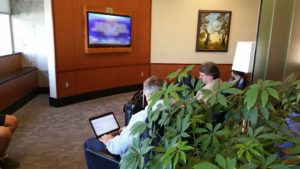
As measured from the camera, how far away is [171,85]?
1006 mm

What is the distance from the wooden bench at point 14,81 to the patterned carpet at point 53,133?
0.27 metres

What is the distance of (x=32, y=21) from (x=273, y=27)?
5328 millimetres

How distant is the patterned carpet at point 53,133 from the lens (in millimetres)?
3074

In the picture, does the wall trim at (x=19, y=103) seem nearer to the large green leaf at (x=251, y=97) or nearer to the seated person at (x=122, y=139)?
the seated person at (x=122, y=139)

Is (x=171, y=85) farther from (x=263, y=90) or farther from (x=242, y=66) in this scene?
(x=242, y=66)

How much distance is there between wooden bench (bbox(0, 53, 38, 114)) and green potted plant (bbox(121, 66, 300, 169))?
4.31 metres

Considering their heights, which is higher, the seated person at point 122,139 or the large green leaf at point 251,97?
the large green leaf at point 251,97

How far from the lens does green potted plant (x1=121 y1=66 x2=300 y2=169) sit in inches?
32.5

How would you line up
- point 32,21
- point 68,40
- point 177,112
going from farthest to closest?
point 32,21
point 68,40
point 177,112

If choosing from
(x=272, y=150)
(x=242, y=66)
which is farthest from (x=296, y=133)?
(x=242, y=66)

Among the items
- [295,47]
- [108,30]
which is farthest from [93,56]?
[295,47]

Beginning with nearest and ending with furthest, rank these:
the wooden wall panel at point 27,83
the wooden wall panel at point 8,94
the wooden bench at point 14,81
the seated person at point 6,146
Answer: the seated person at point 6,146
the wooden wall panel at point 8,94
the wooden bench at point 14,81
the wooden wall panel at point 27,83

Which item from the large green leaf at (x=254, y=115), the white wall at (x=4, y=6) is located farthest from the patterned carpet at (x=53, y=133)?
the large green leaf at (x=254, y=115)

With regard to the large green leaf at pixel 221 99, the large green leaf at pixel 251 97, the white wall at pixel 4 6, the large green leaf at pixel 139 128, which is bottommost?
the large green leaf at pixel 139 128
